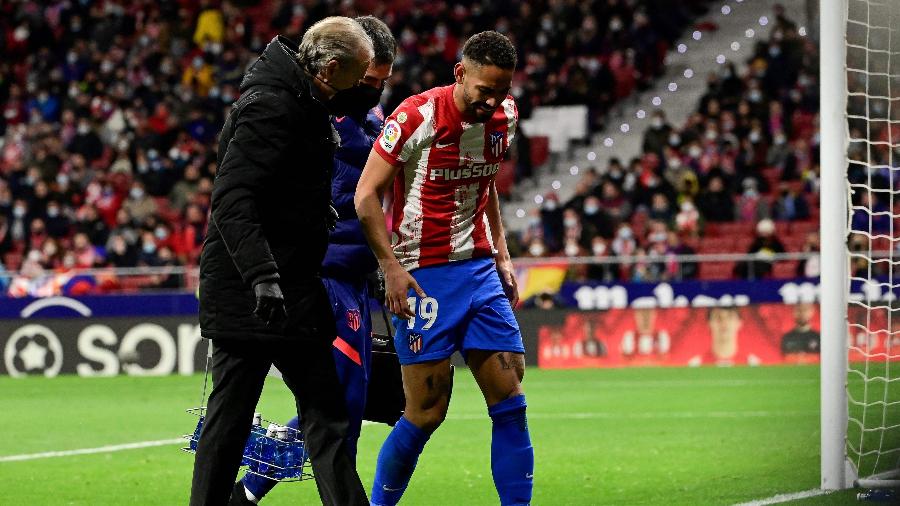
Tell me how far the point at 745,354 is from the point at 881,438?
9356mm

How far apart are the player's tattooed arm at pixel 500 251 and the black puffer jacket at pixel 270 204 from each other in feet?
4.67

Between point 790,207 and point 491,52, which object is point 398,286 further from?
point 790,207

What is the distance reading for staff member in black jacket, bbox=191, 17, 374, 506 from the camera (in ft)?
16.4

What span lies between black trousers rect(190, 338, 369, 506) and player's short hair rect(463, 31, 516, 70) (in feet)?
4.56

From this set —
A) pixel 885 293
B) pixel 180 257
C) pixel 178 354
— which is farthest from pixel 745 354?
pixel 180 257

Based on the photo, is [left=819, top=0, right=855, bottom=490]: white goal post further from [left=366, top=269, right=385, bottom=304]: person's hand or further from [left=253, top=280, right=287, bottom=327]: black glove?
[left=253, top=280, right=287, bottom=327]: black glove

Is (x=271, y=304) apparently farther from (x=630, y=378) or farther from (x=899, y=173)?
(x=899, y=173)

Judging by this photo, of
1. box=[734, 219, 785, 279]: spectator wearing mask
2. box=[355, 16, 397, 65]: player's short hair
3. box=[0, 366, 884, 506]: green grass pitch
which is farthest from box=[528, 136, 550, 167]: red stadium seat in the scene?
box=[355, 16, 397, 65]: player's short hair

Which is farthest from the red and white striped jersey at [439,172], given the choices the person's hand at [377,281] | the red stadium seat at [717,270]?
the red stadium seat at [717,270]

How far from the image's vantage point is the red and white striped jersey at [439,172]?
6.02m

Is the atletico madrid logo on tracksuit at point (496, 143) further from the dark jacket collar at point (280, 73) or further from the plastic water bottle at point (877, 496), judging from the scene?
the plastic water bottle at point (877, 496)

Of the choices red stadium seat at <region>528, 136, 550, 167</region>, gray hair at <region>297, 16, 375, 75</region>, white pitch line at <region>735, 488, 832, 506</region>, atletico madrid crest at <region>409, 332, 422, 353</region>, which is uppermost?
red stadium seat at <region>528, 136, 550, 167</region>

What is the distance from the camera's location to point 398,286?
5895mm

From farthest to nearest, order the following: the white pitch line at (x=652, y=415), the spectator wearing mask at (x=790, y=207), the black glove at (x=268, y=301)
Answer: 1. the spectator wearing mask at (x=790, y=207)
2. the white pitch line at (x=652, y=415)
3. the black glove at (x=268, y=301)
